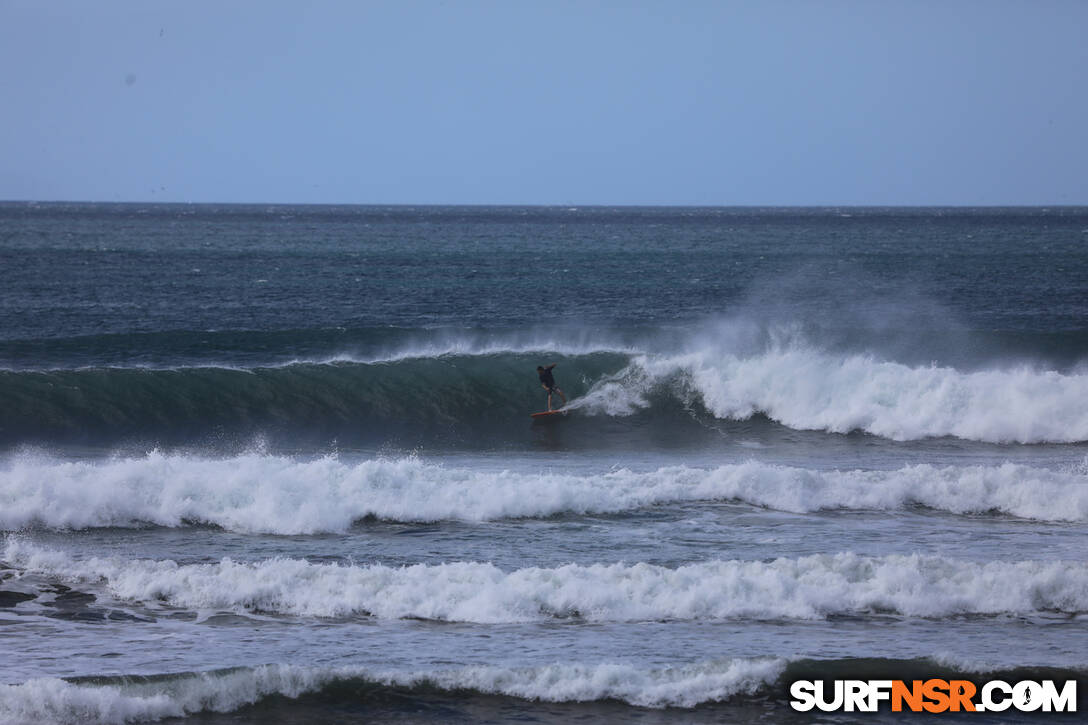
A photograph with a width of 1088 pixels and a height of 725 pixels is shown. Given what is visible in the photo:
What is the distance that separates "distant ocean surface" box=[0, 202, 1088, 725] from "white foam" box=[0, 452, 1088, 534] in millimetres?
50

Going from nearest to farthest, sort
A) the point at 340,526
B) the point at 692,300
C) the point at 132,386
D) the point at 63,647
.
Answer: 1. the point at 63,647
2. the point at 340,526
3. the point at 132,386
4. the point at 692,300

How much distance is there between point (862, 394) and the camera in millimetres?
22969

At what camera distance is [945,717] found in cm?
905

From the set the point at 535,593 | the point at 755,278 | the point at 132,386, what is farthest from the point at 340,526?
the point at 755,278

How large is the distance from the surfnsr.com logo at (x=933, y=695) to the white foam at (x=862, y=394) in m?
12.4

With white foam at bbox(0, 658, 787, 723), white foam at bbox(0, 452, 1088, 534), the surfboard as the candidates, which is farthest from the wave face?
white foam at bbox(0, 658, 787, 723)

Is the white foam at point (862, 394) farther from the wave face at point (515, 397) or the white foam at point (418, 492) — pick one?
the white foam at point (418, 492)

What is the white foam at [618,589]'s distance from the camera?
11.1 meters

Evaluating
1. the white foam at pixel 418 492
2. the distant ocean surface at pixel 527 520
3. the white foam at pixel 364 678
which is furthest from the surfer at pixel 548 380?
the white foam at pixel 364 678

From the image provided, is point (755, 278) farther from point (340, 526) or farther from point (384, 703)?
point (384, 703)

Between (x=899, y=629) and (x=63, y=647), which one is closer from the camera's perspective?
(x=63, y=647)

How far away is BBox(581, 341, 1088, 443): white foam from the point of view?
21.7 m

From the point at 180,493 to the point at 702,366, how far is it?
1332 centimetres

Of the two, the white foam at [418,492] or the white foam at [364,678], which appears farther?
the white foam at [418,492]
